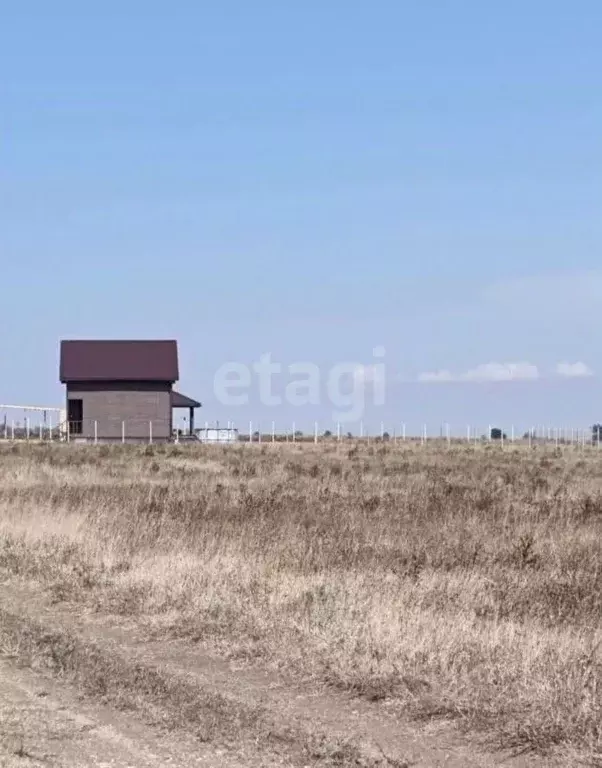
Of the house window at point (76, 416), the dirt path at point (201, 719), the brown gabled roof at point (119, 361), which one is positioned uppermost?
the brown gabled roof at point (119, 361)

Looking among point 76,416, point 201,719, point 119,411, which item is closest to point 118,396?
point 119,411

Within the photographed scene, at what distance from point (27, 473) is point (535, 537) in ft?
55.6

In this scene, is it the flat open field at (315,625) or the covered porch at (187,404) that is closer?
the flat open field at (315,625)

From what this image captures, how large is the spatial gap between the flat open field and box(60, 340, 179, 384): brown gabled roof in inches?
1759

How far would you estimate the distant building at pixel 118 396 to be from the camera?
65.0 metres

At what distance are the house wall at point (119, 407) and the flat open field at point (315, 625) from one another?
44.7 meters

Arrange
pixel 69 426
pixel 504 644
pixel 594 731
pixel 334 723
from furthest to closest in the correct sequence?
1. pixel 69 426
2. pixel 504 644
3. pixel 334 723
4. pixel 594 731

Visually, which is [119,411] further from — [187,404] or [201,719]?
[201,719]

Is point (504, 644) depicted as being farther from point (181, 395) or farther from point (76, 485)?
point (181, 395)

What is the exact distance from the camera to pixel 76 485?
25016 mm

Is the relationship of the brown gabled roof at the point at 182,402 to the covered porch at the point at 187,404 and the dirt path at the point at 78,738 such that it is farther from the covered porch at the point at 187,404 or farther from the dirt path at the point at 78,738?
the dirt path at the point at 78,738

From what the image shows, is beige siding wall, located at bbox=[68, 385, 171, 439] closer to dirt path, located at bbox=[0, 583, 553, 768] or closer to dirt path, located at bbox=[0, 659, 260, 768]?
dirt path, located at bbox=[0, 583, 553, 768]

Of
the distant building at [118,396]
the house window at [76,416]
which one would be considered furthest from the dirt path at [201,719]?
the house window at [76,416]

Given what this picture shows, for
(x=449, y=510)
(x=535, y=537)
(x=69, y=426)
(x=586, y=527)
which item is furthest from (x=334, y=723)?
(x=69, y=426)
